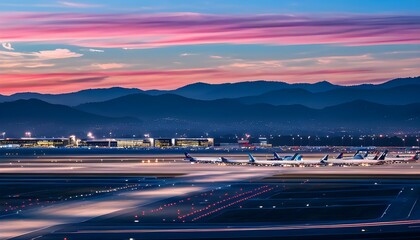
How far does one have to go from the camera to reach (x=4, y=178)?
302 ft

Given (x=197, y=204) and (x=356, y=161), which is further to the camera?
(x=356, y=161)

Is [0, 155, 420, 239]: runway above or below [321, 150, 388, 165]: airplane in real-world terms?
above

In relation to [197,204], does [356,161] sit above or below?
below

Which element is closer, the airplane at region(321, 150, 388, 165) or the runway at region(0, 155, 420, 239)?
the runway at region(0, 155, 420, 239)

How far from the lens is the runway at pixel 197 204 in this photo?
44.2 metres

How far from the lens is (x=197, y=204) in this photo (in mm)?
58844

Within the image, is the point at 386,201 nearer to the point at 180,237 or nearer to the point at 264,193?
the point at 264,193

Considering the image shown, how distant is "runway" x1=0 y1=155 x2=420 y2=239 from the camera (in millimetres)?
44219

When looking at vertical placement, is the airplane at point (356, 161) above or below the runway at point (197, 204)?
below

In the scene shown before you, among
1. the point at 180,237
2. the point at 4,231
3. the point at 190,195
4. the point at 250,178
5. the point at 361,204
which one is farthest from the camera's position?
the point at 250,178

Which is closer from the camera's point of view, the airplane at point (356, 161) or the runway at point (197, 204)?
the runway at point (197, 204)

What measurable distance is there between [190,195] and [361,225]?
22.4 metres

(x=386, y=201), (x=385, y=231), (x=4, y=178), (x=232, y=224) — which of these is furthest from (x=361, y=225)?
(x=4, y=178)

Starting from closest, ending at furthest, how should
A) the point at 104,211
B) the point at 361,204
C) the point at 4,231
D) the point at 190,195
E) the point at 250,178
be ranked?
the point at 4,231 → the point at 104,211 → the point at 361,204 → the point at 190,195 → the point at 250,178
